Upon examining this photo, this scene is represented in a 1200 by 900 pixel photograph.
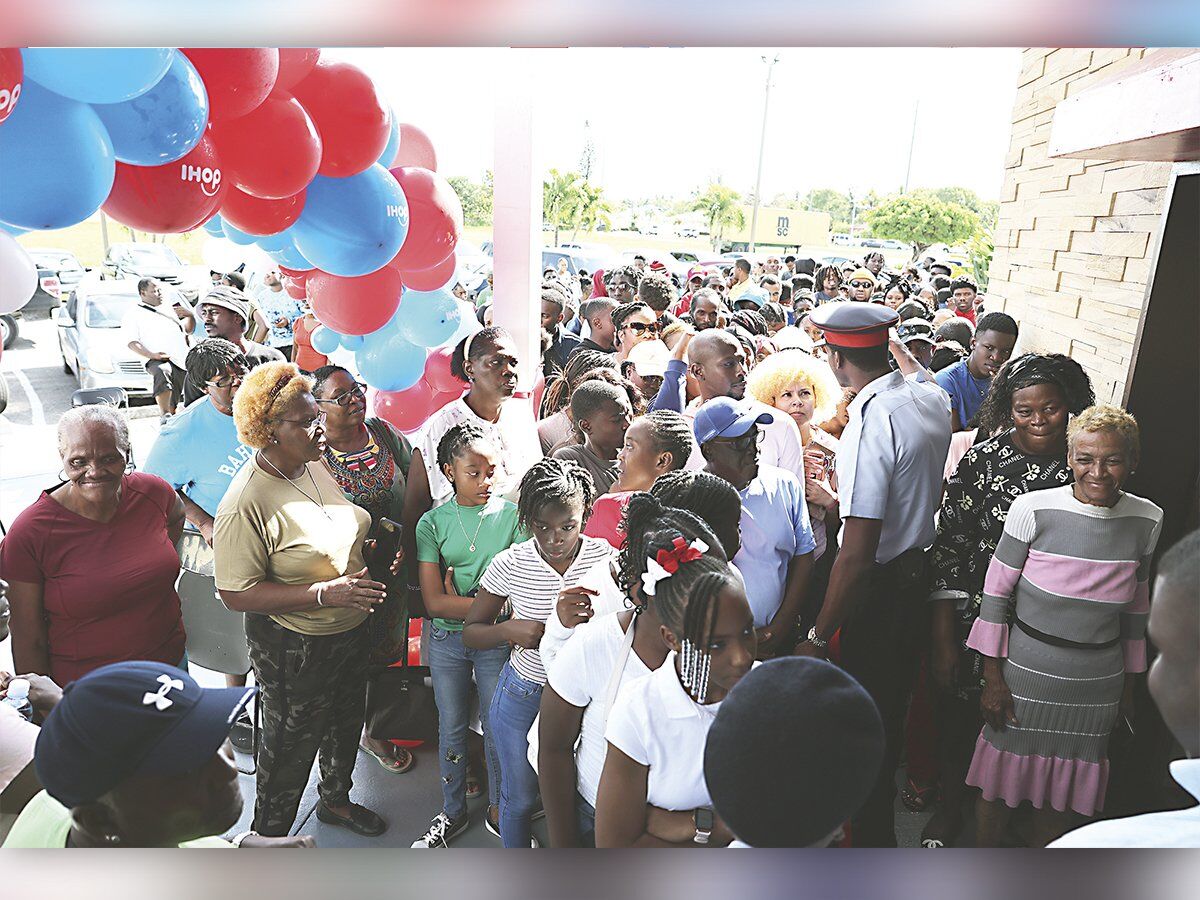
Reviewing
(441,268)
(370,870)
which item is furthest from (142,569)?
(441,268)

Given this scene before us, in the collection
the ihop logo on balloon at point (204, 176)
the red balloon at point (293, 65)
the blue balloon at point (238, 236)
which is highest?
the red balloon at point (293, 65)

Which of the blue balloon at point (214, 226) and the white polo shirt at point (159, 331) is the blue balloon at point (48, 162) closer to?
the blue balloon at point (214, 226)

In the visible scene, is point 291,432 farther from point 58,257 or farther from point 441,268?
point 58,257

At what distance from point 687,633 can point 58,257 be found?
28.4ft

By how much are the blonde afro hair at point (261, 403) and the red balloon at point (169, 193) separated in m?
0.55

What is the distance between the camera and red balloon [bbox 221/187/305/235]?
282 centimetres

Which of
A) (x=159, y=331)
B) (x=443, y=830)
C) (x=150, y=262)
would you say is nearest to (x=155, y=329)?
(x=159, y=331)

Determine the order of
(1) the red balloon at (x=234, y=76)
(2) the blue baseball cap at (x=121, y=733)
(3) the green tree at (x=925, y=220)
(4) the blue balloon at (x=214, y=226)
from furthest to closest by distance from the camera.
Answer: (3) the green tree at (x=925, y=220) < (4) the blue balloon at (x=214, y=226) < (1) the red balloon at (x=234, y=76) < (2) the blue baseball cap at (x=121, y=733)

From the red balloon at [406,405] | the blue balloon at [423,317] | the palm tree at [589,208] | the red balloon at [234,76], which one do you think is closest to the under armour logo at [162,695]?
the red balloon at [234,76]

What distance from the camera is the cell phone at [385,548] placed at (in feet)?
9.26

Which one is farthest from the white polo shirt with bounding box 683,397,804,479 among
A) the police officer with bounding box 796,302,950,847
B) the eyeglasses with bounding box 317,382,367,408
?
the eyeglasses with bounding box 317,382,367,408

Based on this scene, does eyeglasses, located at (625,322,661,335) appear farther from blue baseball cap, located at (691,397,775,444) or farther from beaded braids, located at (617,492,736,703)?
beaded braids, located at (617,492,736,703)

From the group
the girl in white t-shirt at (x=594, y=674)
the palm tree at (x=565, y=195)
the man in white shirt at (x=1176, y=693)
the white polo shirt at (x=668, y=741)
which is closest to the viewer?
the man in white shirt at (x=1176, y=693)

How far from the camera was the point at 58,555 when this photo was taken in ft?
7.23
